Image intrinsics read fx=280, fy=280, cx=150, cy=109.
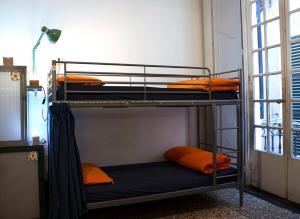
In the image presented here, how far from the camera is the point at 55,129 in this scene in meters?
2.46

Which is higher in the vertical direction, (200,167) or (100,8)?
(100,8)

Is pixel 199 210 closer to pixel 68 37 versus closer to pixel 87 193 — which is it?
pixel 87 193

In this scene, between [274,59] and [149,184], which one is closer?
[149,184]

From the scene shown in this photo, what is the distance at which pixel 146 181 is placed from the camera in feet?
9.53

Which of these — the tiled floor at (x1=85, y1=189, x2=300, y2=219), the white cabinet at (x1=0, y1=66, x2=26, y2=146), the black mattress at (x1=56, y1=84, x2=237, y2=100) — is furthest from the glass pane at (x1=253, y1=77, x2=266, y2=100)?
the white cabinet at (x1=0, y1=66, x2=26, y2=146)

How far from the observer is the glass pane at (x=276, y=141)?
334 centimetres

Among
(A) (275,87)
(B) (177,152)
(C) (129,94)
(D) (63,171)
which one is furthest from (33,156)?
(A) (275,87)

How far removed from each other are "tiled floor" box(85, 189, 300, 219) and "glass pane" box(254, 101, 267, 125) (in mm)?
944

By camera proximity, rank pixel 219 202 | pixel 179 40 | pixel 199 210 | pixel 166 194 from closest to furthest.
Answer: pixel 166 194, pixel 199 210, pixel 219 202, pixel 179 40

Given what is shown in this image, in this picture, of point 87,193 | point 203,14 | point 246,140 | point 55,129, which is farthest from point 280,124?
point 55,129

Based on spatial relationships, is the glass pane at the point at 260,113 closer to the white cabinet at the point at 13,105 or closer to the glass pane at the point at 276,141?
the glass pane at the point at 276,141

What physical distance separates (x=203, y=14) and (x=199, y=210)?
2.82 m

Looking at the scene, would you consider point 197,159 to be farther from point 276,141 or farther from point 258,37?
point 258,37

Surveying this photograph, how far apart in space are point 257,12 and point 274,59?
698 mm
